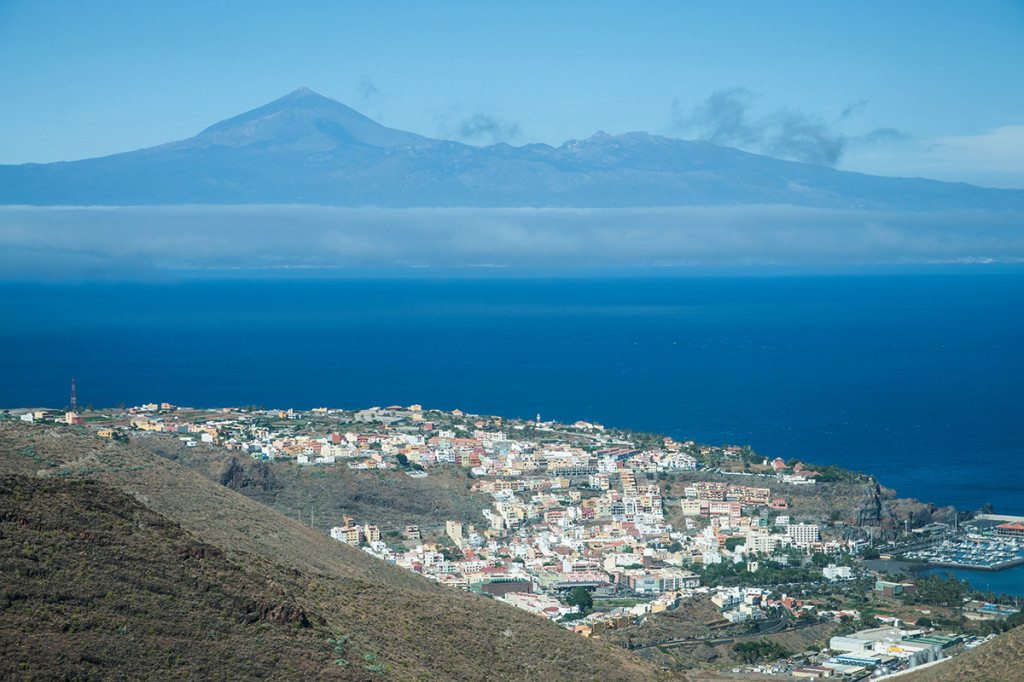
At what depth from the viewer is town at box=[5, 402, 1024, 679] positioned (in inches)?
1078

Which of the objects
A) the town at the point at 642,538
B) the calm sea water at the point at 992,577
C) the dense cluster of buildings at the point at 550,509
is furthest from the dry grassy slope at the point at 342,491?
the calm sea water at the point at 992,577

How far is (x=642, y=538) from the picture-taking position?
37.1 m

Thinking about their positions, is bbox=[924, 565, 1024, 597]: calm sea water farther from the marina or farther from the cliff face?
the cliff face

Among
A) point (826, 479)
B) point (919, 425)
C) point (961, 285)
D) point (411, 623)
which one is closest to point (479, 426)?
point (826, 479)

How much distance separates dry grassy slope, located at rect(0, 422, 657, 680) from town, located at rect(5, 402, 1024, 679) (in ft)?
19.6

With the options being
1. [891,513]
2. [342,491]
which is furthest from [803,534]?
[342,491]

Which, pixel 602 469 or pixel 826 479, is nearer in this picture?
pixel 826 479

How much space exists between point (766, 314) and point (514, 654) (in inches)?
4630

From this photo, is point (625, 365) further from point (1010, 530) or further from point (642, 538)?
point (642, 538)

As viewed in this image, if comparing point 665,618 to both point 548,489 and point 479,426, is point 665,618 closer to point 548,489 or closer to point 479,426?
point 548,489

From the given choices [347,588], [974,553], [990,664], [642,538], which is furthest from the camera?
[642,538]

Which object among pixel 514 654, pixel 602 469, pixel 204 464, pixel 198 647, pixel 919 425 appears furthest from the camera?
pixel 919 425

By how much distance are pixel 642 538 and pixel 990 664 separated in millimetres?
18754

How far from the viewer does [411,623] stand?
18016 millimetres
